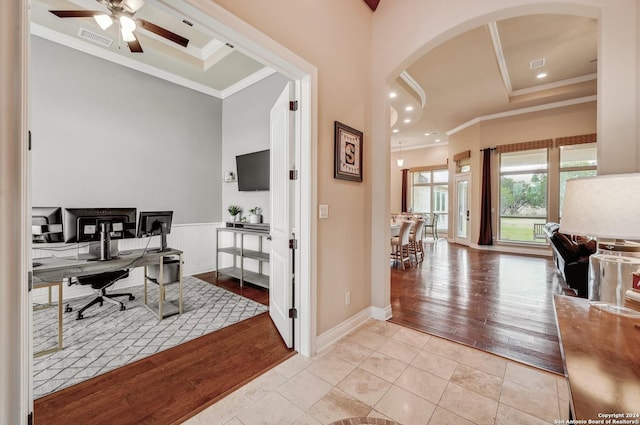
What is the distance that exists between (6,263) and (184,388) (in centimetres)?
137

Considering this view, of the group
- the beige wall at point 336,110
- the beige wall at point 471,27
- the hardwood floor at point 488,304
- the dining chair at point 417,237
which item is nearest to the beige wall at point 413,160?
the dining chair at point 417,237

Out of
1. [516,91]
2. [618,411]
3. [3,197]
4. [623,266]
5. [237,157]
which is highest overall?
[516,91]

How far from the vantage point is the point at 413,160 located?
35.6ft

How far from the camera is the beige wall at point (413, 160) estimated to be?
10.2m

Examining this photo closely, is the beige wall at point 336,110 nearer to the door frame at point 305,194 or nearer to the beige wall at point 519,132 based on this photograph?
the door frame at point 305,194

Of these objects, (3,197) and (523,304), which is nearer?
(3,197)

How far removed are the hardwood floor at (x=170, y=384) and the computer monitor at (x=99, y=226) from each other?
49.6 inches

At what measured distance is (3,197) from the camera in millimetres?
1000

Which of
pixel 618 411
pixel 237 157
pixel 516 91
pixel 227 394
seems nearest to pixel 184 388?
pixel 227 394

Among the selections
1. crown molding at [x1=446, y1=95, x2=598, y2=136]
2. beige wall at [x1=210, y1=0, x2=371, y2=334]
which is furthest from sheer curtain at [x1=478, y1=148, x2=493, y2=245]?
beige wall at [x1=210, y1=0, x2=371, y2=334]

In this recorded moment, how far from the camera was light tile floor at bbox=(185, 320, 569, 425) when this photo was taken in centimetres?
158

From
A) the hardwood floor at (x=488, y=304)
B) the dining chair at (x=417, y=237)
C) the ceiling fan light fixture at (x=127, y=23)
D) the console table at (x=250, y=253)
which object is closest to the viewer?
the hardwood floor at (x=488, y=304)

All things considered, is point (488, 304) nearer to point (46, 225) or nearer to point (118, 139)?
point (46, 225)

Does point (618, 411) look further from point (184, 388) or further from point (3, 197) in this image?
point (184, 388)
